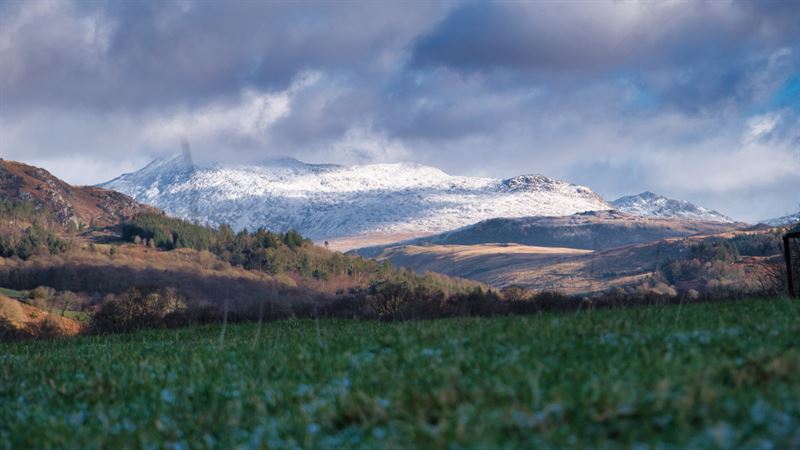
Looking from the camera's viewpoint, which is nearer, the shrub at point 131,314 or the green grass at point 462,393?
the green grass at point 462,393

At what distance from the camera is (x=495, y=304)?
943 inches

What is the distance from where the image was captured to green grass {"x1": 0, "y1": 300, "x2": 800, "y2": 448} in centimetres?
514

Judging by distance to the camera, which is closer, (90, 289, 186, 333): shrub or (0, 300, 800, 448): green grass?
(0, 300, 800, 448): green grass

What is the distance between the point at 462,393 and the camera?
626cm

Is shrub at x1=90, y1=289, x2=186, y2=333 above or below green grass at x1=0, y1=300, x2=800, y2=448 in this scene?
below

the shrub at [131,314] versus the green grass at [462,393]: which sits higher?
the green grass at [462,393]

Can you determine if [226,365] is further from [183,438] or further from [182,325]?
[182,325]

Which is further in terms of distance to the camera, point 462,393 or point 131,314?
point 131,314

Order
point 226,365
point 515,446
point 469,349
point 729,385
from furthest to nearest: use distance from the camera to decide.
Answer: point 226,365 → point 469,349 → point 729,385 → point 515,446

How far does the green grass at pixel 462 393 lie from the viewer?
16.9 ft

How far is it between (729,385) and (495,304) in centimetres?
1795

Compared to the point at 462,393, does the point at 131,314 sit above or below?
below

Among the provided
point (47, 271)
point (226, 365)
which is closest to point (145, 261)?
point (47, 271)

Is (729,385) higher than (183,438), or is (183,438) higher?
(729,385)
